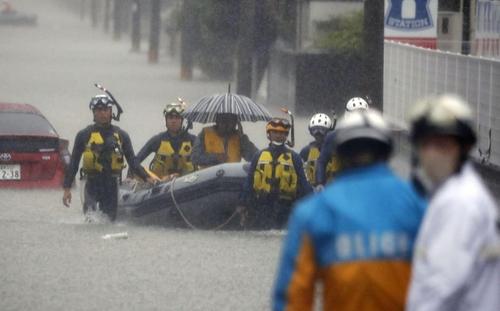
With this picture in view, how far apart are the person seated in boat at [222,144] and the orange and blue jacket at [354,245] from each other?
11565 mm

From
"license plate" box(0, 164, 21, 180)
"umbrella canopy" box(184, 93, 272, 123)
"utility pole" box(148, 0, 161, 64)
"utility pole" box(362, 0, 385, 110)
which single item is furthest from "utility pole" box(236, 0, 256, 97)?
"utility pole" box(148, 0, 161, 64)

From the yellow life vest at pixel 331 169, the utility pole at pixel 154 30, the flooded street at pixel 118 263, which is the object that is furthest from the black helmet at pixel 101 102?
the utility pole at pixel 154 30

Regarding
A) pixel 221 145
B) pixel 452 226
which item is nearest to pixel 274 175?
pixel 221 145

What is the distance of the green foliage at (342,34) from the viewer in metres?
36.8

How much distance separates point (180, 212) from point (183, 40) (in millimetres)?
33839

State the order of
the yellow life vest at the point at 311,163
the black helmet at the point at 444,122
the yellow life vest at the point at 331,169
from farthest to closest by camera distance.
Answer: the yellow life vest at the point at 311,163
the yellow life vest at the point at 331,169
the black helmet at the point at 444,122

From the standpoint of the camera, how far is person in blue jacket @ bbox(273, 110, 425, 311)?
225 inches

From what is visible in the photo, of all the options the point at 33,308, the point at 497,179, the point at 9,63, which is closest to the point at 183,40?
the point at 9,63

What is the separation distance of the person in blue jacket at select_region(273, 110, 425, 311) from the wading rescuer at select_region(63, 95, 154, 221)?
1100cm

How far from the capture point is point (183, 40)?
166 feet

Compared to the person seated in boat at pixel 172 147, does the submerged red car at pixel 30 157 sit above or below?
below

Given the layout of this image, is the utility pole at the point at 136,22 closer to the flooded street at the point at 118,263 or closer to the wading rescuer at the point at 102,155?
the flooded street at the point at 118,263

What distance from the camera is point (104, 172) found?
16984 mm

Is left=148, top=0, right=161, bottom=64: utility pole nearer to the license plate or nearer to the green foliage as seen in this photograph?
the green foliage
